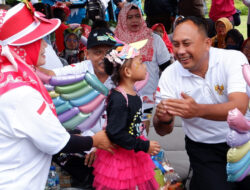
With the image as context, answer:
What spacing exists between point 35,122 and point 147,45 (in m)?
2.63

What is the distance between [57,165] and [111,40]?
112 centimetres

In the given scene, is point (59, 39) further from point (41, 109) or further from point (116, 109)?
point (41, 109)

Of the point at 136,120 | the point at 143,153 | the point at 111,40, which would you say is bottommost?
the point at 143,153

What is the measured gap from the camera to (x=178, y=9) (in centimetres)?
725

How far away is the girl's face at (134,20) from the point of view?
4324mm

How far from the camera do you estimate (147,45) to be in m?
4.17

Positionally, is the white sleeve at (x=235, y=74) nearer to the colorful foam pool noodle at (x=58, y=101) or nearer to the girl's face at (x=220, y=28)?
the colorful foam pool noodle at (x=58, y=101)

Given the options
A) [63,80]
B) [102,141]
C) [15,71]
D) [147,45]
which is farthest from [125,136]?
[147,45]

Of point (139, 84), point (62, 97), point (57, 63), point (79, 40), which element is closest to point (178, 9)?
point (79, 40)

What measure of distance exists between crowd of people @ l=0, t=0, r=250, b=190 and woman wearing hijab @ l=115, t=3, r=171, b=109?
1141 mm

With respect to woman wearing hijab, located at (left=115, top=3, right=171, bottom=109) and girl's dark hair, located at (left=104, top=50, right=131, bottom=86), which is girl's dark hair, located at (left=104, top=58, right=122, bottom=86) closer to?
girl's dark hair, located at (left=104, top=50, right=131, bottom=86)

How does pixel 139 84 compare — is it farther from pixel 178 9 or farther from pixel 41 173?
pixel 178 9

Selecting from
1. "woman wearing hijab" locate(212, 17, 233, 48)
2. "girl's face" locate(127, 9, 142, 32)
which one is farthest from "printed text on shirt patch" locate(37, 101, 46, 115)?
"woman wearing hijab" locate(212, 17, 233, 48)

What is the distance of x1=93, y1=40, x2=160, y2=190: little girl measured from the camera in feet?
7.27
